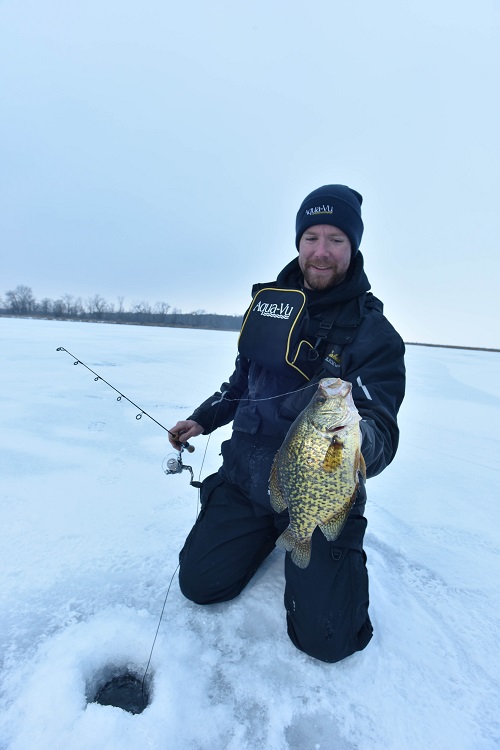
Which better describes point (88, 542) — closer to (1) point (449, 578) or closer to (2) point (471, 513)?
(1) point (449, 578)

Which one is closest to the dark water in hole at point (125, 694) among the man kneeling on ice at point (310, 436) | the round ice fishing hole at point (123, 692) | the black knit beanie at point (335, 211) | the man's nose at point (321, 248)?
the round ice fishing hole at point (123, 692)

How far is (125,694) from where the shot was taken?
1915 millimetres

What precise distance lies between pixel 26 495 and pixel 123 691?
1.98 meters

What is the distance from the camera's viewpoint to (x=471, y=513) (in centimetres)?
360

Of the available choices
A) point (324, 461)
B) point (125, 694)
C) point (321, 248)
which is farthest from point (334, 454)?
point (321, 248)

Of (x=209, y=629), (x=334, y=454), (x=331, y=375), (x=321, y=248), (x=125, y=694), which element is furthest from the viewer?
(x=321, y=248)

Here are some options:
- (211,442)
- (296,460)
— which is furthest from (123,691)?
(211,442)

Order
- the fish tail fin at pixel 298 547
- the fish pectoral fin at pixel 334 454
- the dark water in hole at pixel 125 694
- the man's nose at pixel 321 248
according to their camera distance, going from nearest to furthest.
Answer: the fish pectoral fin at pixel 334 454 → the dark water in hole at pixel 125 694 → the fish tail fin at pixel 298 547 → the man's nose at pixel 321 248

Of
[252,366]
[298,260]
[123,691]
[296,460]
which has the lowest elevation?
[123,691]

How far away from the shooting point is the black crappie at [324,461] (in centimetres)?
167

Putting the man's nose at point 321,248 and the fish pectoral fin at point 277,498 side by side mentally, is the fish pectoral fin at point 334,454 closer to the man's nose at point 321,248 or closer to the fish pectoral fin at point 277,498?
the fish pectoral fin at point 277,498

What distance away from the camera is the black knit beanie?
287cm

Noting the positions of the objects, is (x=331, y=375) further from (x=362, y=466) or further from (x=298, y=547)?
(x=298, y=547)

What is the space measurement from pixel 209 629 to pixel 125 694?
0.49 metres
